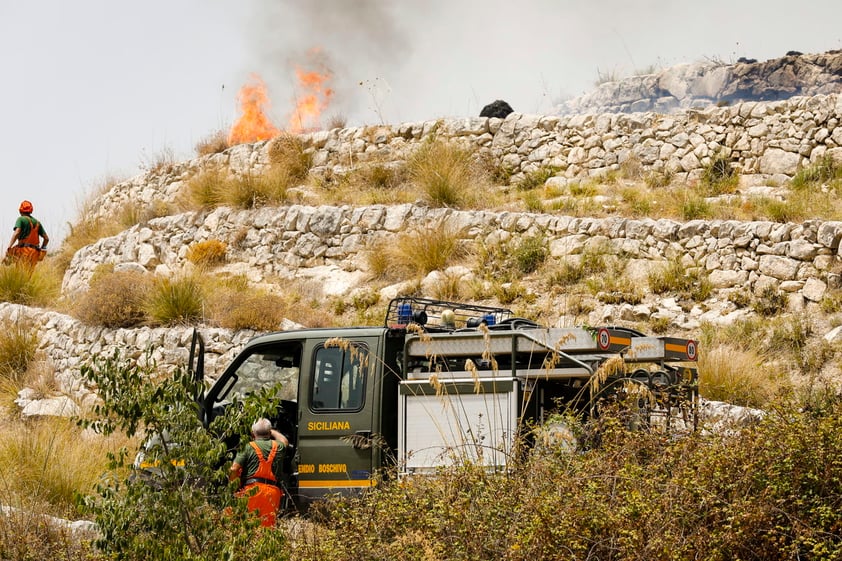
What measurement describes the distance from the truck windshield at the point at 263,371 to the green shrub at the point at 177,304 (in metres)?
5.29

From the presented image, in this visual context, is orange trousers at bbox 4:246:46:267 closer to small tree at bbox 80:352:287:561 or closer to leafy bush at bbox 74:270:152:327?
leafy bush at bbox 74:270:152:327

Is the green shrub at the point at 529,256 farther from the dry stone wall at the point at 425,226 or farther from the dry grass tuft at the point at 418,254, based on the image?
the dry grass tuft at the point at 418,254

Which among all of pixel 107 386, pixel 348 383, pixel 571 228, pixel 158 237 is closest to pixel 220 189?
pixel 158 237

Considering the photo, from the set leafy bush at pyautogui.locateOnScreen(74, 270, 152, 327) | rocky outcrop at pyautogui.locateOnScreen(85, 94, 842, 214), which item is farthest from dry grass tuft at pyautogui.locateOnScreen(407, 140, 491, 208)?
leafy bush at pyautogui.locateOnScreen(74, 270, 152, 327)

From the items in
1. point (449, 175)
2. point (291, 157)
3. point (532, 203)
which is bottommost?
point (532, 203)

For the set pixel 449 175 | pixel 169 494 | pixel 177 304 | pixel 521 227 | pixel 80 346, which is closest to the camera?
pixel 169 494

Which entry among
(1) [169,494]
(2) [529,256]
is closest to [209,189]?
(2) [529,256]

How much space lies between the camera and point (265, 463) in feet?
22.6

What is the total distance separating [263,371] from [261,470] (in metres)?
1.67

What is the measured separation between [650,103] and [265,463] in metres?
35.9

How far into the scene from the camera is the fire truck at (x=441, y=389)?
621 cm

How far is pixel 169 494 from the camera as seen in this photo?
4.71 meters

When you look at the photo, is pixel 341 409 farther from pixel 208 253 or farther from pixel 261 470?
pixel 208 253

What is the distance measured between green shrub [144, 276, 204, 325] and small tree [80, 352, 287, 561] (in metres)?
9.33
